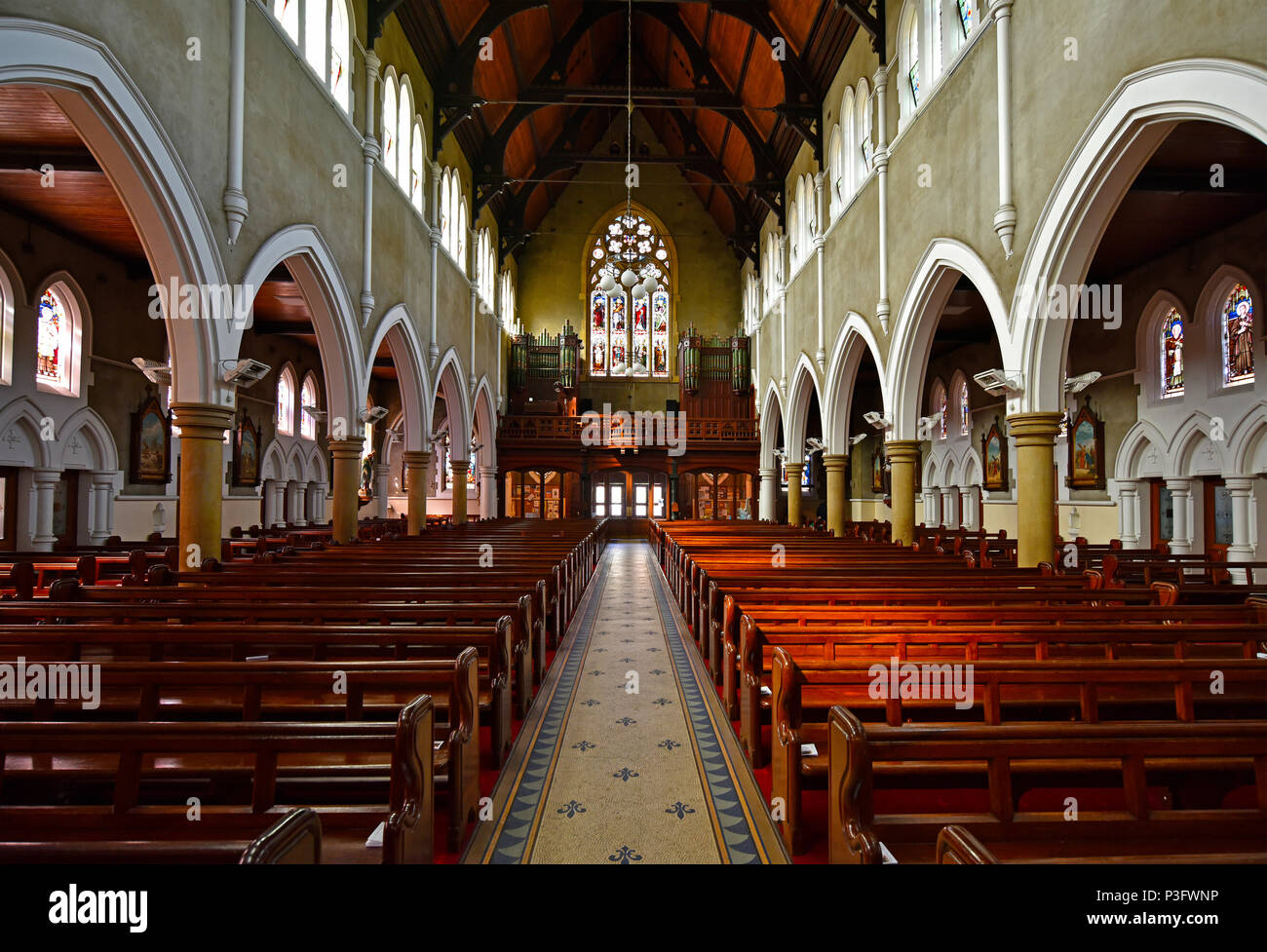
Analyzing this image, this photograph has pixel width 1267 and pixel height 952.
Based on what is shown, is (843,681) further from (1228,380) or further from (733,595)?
(1228,380)

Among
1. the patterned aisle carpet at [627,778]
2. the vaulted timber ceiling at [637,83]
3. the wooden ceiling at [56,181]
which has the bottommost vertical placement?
the patterned aisle carpet at [627,778]

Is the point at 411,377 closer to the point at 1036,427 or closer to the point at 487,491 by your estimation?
the point at 487,491

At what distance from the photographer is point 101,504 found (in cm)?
1156

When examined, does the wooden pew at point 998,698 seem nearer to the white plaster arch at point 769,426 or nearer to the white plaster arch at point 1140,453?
the white plaster arch at point 1140,453

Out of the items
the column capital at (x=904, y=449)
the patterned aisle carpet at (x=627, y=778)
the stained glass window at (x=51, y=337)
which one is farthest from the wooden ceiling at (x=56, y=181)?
the column capital at (x=904, y=449)

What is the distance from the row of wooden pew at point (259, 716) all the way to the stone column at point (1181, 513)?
10.4 metres

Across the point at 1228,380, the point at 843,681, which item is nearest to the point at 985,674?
the point at 843,681

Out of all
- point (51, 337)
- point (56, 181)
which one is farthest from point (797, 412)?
point (51, 337)

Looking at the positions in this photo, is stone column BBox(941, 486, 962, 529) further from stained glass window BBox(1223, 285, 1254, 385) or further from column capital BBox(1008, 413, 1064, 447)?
column capital BBox(1008, 413, 1064, 447)

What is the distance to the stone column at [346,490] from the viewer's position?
11.1 metres

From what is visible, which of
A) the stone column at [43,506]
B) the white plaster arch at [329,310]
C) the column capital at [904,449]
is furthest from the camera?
the column capital at [904,449]

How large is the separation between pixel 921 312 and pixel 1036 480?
372 centimetres

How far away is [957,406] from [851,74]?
810 cm

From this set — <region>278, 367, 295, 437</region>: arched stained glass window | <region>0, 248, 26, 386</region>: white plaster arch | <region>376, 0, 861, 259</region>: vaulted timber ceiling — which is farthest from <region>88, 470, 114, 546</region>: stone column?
<region>376, 0, 861, 259</region>: vaulted timber ceiling
